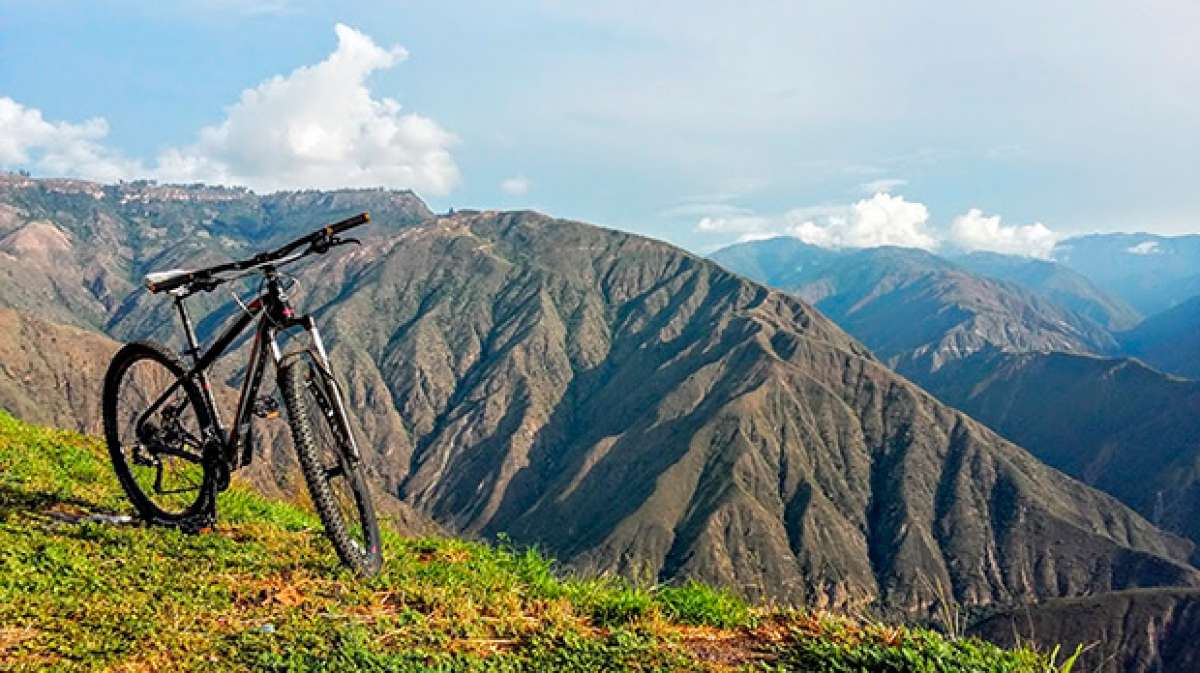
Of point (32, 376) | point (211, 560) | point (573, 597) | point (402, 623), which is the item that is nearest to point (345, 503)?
point (211, 560)

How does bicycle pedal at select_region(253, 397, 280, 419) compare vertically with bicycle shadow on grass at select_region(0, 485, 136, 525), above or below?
above

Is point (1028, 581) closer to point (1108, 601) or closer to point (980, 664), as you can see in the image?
point (1108, 601)

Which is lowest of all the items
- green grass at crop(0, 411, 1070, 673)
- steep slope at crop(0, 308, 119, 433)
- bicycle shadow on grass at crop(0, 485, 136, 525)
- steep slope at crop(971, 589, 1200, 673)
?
steep slope at crop(971, 589, 1200, 673)

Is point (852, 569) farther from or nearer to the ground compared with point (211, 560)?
nearer to the ground

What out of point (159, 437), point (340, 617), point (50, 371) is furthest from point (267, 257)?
point (50, 371)

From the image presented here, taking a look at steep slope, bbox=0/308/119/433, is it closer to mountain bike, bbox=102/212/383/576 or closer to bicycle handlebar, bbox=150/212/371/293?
mountain bike, bbox=102/212/383/576

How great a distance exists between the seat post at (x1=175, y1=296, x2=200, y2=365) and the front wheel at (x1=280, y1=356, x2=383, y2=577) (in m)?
1.46

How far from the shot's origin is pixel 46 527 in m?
7.12

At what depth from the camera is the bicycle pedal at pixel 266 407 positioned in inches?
277

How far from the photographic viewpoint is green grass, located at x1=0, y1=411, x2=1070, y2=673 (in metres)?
5.25

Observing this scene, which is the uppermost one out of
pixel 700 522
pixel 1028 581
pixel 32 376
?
pixel 32 376

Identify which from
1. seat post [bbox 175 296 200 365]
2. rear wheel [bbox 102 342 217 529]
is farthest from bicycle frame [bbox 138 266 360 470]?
rear wheel [bbox 102 342 217 529]

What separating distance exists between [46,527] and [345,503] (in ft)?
8.87

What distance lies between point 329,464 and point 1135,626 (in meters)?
163
